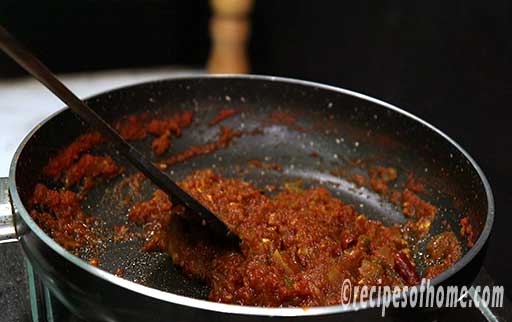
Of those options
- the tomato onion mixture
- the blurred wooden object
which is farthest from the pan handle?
the blurred wooden object

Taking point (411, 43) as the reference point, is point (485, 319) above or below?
below

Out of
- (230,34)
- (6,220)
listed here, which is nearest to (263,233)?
(6,220)

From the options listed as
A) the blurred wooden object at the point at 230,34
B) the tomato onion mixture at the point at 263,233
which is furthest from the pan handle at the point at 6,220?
the blurred wooden object at the point at 230,34

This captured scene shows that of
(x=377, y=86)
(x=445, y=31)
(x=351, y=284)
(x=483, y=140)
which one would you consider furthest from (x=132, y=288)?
(x=377, y=86)

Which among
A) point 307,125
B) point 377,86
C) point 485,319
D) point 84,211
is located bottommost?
point 485,319

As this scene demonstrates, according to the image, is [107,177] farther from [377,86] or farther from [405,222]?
[377,86]

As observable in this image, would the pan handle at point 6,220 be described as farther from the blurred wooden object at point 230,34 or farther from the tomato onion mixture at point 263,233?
the blurred wooden object at point 230,34

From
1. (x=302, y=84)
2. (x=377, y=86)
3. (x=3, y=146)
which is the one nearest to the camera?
(x=302, y=84)
